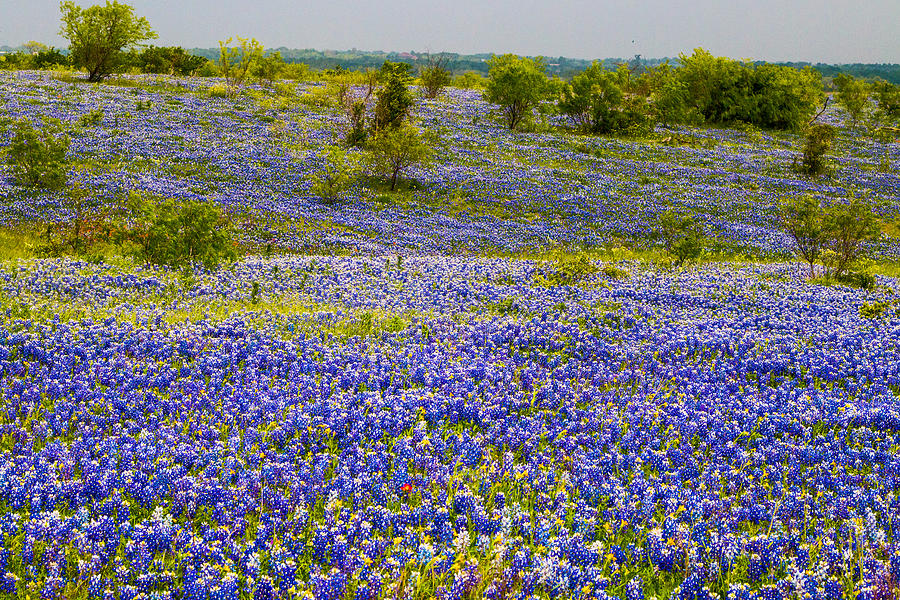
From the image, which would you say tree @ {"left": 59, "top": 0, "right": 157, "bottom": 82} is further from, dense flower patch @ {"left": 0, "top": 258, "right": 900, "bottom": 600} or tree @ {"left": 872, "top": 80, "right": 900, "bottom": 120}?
tree @ {"left": 872, "top": 80, "right": 900, "bottom": 120}

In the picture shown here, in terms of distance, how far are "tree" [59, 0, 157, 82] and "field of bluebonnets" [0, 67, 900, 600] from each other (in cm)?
3775

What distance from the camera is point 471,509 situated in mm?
4523

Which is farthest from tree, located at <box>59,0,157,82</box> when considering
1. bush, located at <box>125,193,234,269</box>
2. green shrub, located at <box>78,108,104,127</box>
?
bush, located at <box>125,193,234,269</box>

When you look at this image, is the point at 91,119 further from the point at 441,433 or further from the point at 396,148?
the point at 441,433

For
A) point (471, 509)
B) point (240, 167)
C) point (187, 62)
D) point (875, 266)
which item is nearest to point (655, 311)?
point (471, 509)

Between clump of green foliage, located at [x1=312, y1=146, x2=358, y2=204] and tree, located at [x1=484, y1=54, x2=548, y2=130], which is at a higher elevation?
tree, located at [x1=484, y1=54, x2=548, y2=130]

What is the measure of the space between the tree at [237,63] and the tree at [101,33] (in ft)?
18.7

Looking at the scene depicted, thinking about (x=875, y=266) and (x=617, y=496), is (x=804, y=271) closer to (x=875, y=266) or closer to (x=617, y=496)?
(x=875, y=266)

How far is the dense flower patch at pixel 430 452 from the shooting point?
386 cm

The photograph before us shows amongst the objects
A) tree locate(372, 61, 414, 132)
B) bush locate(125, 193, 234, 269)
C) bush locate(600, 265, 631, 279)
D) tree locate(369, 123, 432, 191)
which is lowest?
bush locate(600, 265, 631, 279)

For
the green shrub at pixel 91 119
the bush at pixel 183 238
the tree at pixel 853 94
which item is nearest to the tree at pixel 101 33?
the green shrub at pixel 91 119

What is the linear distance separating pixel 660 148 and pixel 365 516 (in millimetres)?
37917

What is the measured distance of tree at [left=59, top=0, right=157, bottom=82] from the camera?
41625 mm

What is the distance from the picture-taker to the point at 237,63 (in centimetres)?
4581
